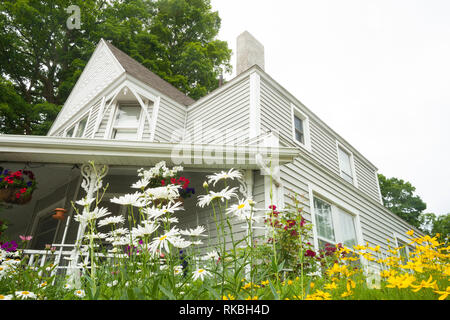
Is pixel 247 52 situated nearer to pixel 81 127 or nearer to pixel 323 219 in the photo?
pixel 323 219

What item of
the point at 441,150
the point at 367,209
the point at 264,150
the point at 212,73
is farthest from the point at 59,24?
the point at 441,150

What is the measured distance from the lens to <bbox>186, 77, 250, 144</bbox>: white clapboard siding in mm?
6637

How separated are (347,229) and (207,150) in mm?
4607

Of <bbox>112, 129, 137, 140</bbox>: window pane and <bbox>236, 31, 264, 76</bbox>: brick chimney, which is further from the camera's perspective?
<bbox>236, 31, 264, 76</bbox>: brick chimney

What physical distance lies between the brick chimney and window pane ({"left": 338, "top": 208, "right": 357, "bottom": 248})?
15.9 feet

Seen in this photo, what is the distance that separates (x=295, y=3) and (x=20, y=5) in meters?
13.8

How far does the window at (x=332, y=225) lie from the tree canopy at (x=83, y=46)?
11.5m

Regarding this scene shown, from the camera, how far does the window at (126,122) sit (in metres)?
7.89

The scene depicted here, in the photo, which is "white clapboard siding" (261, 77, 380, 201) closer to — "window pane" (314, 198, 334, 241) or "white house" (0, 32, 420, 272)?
"white house" (0, 32, 420, 272)

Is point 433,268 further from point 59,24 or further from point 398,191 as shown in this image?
point 398,191

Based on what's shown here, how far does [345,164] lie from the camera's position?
9.34m

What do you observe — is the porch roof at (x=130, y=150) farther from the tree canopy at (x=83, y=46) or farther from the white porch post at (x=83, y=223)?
the tree canopy at (x=83, y=46)

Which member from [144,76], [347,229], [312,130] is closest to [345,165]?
[312,130]

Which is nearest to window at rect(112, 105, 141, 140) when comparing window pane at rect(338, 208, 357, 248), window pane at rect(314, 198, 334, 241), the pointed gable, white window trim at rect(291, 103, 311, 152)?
the pointed gable
